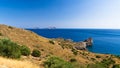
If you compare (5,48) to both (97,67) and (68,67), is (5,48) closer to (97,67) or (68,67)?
(68,67)

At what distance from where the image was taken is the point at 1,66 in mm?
11438

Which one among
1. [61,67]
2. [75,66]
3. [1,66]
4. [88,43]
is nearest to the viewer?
[1,66]

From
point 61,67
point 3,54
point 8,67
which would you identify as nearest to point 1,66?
point 8,67

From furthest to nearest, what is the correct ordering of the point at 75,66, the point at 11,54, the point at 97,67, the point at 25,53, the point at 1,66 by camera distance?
1. the point at 25,53
2. the point at 97,67
3. the point at 11,54
4. the point at 75,66
5. the point at 1,66

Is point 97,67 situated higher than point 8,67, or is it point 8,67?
point 8,67

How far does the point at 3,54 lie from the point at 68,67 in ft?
19.7

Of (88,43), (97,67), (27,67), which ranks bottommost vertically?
(88,43)

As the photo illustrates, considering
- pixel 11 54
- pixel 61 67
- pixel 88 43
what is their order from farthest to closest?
pixel 88 43, pixel 11 54, pixel 61 67

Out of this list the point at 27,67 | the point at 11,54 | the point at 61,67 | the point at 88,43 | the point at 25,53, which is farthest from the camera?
the point at 88,43

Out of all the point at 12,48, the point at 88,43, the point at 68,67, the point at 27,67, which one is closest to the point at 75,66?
the point at 68,67

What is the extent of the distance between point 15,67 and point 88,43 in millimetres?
139256

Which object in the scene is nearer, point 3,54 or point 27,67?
point 27,67

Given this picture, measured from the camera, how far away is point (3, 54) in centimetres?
1731

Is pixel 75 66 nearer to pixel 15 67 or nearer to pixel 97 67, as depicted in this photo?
pixel 97 67
